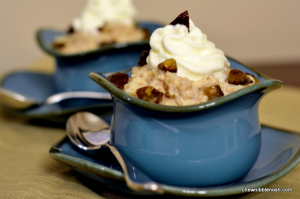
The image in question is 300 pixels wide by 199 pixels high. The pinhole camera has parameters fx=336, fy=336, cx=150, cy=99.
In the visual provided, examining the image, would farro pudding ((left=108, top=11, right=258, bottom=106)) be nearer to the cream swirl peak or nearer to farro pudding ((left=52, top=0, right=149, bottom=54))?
the cream swirl peak

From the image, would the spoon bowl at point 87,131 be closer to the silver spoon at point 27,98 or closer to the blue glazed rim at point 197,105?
the blue glazed rim at point 197,105

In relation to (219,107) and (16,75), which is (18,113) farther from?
(219,107)

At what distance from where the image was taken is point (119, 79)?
1119 mm

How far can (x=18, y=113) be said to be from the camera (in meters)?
1.87

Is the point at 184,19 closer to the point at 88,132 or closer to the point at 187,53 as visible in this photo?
the point at 187,53

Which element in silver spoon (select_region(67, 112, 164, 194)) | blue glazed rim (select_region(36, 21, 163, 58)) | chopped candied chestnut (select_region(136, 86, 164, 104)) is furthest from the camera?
blue glazed rim (select_region(36, 21, 163, 58))

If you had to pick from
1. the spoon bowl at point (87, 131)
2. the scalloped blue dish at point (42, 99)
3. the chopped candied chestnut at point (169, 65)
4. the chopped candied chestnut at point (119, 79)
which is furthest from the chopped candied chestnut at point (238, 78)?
the scalloped blue dish at point (42, 99)

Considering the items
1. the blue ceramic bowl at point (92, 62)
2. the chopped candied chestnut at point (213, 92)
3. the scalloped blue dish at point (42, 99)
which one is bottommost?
the scalloped blue dish at point (42, 99)

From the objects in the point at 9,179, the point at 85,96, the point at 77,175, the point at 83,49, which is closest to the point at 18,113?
the point at 85,96

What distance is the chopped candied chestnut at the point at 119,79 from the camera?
1.11 meters

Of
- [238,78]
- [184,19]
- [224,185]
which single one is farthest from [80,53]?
[224,185]

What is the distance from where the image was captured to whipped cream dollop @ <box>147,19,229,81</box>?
1042 millimetres

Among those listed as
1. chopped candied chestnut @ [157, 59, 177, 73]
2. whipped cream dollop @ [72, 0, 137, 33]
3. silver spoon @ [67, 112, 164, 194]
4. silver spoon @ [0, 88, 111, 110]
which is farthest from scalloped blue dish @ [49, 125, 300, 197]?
whipped cream dollop @ [72, 0, 137, 33]

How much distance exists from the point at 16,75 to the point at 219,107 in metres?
1.80
